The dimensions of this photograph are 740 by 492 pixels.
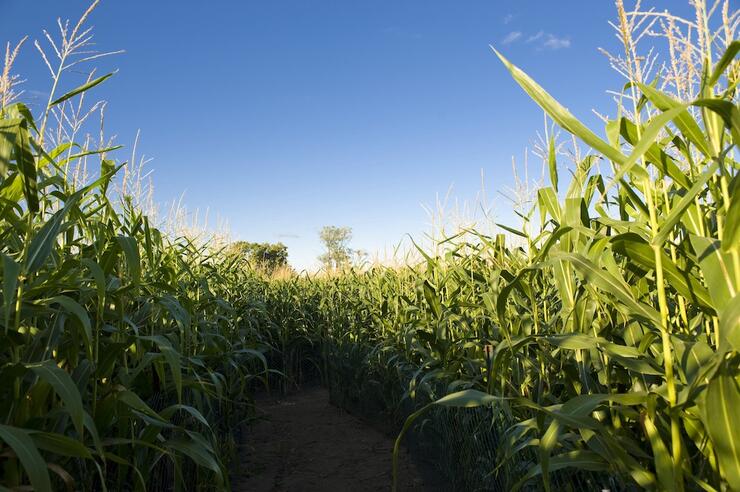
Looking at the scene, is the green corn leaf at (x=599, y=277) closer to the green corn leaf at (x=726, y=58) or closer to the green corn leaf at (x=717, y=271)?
the green corn leaf at (x=717, y=271)

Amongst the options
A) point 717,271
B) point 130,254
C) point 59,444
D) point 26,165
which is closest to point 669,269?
point 717,271

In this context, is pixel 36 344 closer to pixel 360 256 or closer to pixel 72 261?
pixel 72 261

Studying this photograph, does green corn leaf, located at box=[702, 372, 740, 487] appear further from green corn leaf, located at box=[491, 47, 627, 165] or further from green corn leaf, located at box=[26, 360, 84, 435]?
green corn leaf, located at box=[26, 360, 84, 435]

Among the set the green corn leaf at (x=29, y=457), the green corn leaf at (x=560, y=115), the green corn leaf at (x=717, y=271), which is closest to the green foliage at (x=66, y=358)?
the green corn leaf at (x=29, y=457)

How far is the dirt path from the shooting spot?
379 cm

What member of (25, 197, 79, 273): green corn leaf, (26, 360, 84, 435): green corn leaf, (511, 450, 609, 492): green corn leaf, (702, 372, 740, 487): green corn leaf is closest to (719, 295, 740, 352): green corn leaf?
(702, 372, 740, 487): green corn leaf

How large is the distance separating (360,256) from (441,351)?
14.6 feet

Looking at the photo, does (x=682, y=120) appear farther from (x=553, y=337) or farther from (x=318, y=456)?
(x=318, y=456)

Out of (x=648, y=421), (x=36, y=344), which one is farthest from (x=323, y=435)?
(x=648, y=421)

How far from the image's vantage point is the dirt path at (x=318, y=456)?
3787 millimetres

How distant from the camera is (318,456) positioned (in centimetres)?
448

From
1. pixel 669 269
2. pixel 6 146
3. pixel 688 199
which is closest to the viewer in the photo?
pixel 688 199

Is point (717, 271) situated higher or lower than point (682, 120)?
lower

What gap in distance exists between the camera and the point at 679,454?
1248mm
